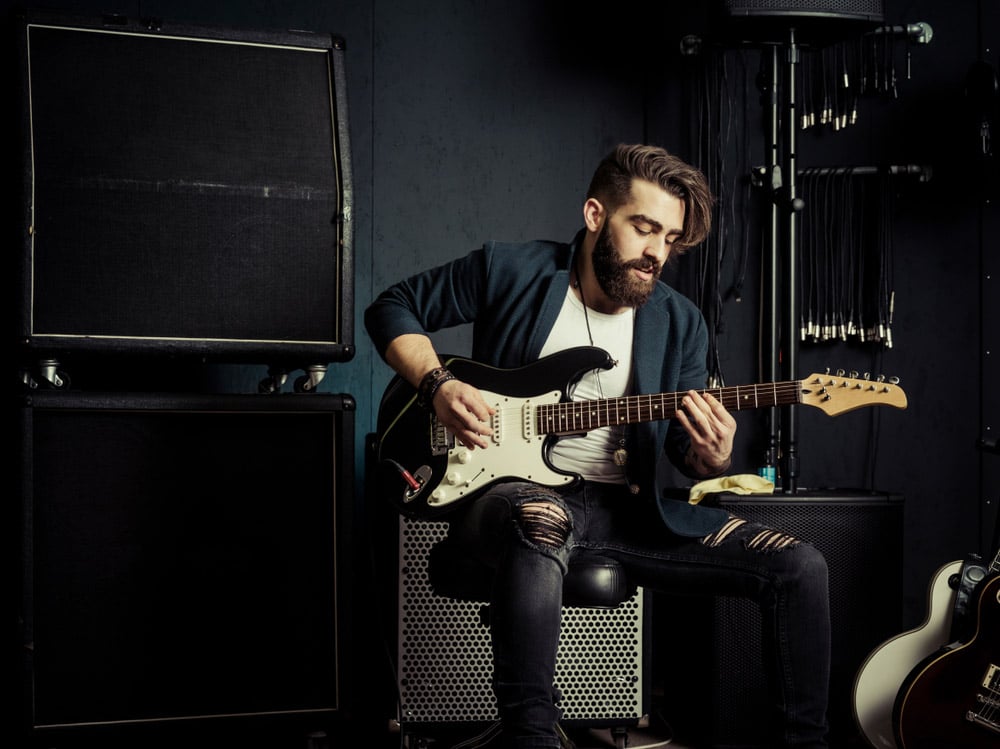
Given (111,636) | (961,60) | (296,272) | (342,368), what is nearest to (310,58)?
(296,272)

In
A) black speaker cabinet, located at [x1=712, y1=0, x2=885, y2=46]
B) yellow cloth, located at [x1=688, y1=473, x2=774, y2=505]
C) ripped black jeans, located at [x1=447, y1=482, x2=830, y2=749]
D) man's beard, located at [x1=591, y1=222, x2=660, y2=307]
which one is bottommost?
ripped black jeans, located at [x1=447, y1=482, x2=830, y2=749]

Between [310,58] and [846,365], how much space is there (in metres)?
1.63

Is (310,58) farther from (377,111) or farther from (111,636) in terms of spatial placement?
(111,636)

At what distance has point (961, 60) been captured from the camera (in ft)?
9.95

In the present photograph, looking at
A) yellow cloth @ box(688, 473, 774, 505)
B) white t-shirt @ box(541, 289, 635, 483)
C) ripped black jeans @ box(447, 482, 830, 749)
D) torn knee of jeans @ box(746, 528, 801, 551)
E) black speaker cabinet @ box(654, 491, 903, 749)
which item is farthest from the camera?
yellow cloth @ box(688, 473, 774, 505)

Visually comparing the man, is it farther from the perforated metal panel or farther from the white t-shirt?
the perforated metal panel

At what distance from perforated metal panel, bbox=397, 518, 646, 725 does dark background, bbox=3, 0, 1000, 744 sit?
0.68 metres

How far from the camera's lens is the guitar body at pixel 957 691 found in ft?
6.76

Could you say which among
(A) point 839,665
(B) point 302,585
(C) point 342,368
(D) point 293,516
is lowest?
(A) point 839,665

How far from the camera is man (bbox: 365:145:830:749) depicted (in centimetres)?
174

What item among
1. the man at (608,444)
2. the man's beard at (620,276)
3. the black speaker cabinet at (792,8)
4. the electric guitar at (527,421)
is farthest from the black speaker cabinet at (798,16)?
the electric guitar at (527,421)

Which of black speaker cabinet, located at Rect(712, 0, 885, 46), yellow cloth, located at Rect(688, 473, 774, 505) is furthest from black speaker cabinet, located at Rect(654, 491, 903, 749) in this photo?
black speaker cabinet, located at Rect(712, 0, 885, 46)

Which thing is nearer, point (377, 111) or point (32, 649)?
point (32, 649)

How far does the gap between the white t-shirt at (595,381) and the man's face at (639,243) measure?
0.23 feet
